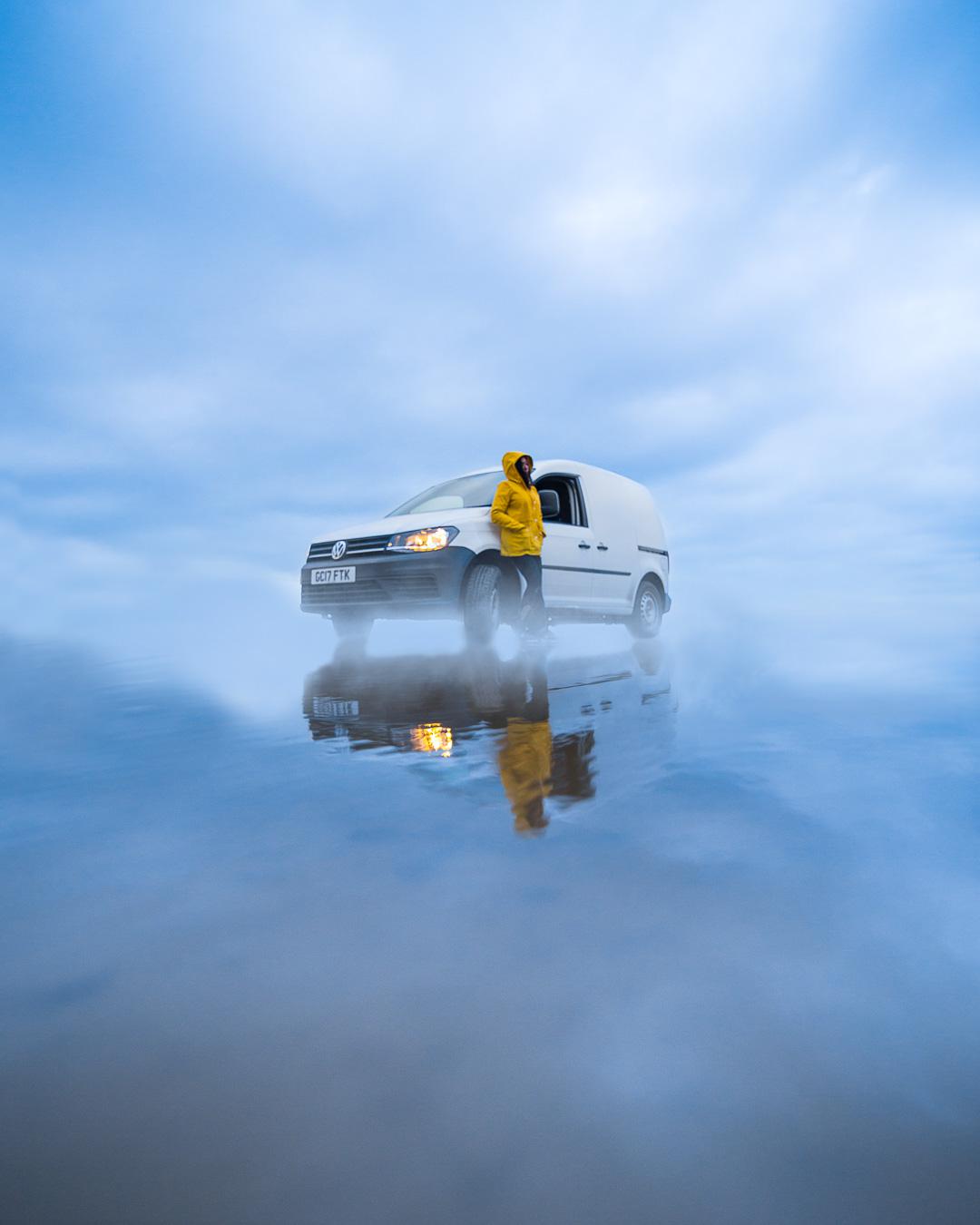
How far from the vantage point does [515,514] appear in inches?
327

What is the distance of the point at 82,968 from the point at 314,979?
0.58 meters

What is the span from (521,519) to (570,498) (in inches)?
74.0

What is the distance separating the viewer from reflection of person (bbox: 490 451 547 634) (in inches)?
325

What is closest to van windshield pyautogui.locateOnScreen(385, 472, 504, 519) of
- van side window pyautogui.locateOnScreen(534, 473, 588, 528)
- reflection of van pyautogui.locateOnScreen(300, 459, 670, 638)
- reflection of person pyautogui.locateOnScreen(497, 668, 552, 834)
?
reflection of van pyautogui.locateOnScreen(300, 459, 670, 638)

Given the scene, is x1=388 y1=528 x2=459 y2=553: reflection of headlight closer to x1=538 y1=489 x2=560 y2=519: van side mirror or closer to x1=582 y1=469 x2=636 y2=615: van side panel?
x1=538 y1=489 x2=560 y2=519: van side mirror

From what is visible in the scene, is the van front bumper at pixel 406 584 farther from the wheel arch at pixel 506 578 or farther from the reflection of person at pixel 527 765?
the reflection of person at pixel 527 765

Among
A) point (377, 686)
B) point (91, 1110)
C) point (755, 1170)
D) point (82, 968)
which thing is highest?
point (377, 686)

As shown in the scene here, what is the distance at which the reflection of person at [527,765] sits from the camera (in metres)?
3.05

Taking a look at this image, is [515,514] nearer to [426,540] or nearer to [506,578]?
[506,578]

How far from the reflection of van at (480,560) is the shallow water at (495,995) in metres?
4.24

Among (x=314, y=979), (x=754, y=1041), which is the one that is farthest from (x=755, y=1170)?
(x=314, y=979)

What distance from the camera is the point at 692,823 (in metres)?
2.96

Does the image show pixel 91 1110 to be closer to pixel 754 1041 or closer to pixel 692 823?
pixel 754 1041

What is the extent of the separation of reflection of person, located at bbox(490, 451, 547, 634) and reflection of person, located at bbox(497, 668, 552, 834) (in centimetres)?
281
